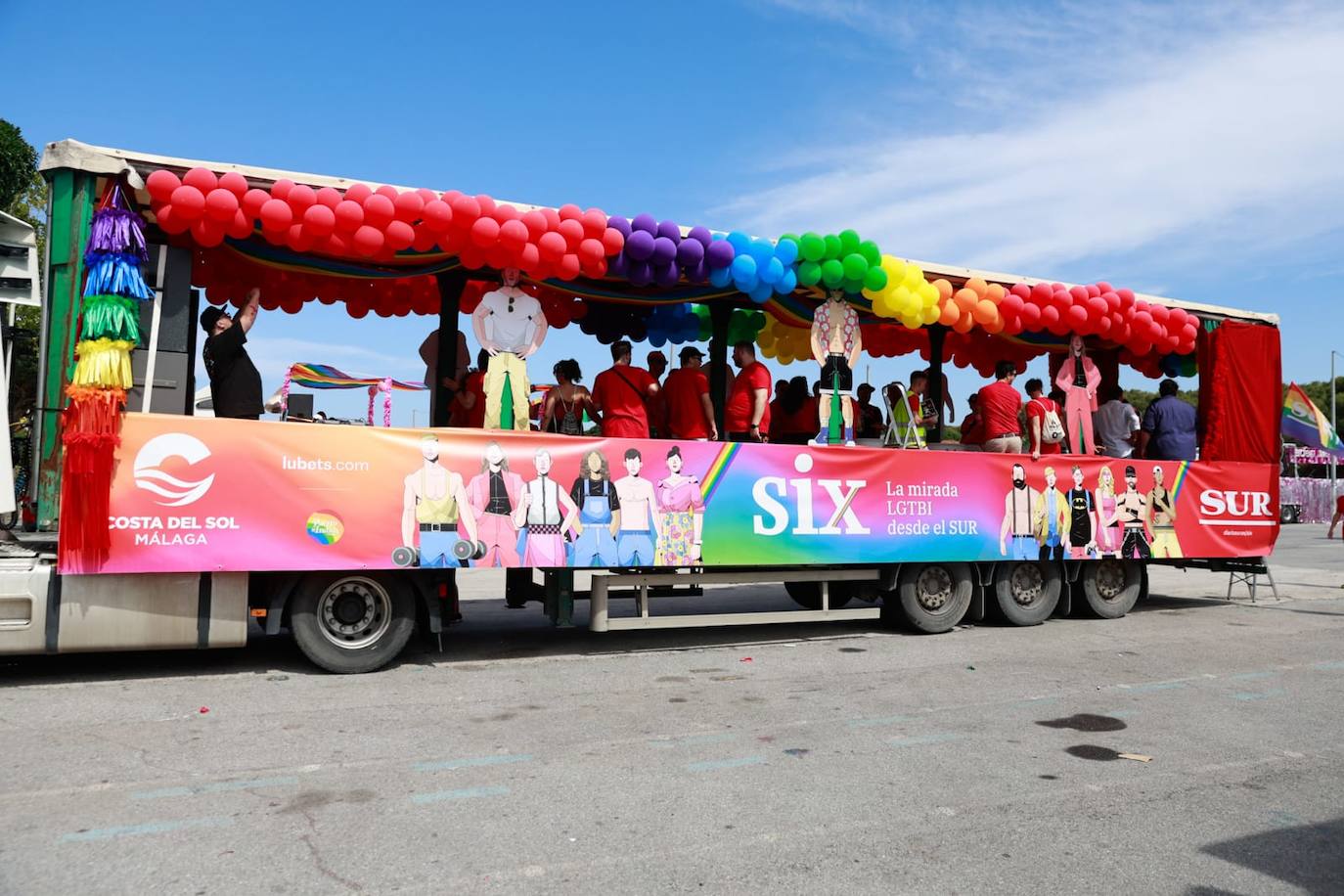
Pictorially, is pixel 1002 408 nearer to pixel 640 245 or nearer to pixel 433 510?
pixel 640 245

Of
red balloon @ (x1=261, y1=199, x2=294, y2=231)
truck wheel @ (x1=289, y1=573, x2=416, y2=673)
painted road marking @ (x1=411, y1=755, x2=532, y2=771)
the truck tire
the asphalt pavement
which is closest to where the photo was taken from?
the asphalt pavement

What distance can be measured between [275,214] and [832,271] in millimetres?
4804

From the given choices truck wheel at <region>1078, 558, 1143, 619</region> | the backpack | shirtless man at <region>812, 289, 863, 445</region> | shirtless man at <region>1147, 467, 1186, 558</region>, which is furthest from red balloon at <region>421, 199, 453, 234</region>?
shirtless man at <region>1147, 467, 1186, 558</region>

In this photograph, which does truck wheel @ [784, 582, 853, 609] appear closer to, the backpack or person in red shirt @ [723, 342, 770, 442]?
person in red shirt @ [723, 342, 770, 442]

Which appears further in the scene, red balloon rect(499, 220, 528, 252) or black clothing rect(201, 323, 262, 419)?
red balloon rect(499, 220, 528, 252)

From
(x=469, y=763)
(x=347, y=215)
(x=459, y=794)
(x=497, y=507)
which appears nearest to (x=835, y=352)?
(x=497, y=507)

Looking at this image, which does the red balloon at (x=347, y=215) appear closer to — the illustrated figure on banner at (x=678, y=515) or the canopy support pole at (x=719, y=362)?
the illustrated figure on banner at (x=678, y=515)

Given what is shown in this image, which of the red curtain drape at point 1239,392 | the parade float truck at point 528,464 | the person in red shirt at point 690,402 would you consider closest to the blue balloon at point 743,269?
the parade float truck at point 528,464

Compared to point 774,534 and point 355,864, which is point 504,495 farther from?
point 355,864

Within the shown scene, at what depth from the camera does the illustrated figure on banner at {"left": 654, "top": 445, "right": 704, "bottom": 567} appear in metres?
8.57

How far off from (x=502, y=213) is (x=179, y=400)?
2.73 metres

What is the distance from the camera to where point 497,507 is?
25.9ft

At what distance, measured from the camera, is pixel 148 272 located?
7.32 meters

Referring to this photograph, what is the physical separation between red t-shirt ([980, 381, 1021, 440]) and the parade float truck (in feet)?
1.59
